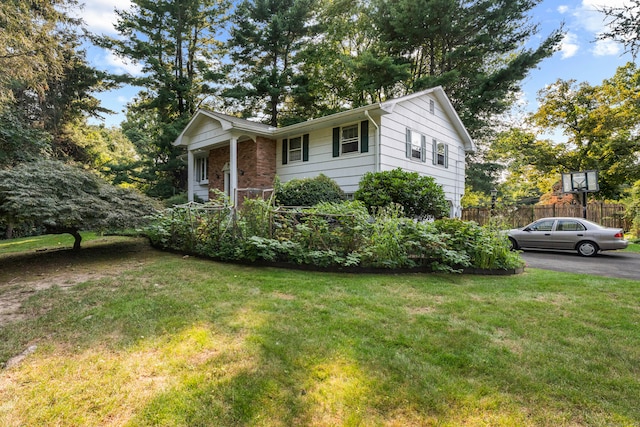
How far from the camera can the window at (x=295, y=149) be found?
12.1 meters

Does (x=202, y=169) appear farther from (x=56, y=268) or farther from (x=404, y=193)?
(x=404, y=193)

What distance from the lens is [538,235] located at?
1009 cm

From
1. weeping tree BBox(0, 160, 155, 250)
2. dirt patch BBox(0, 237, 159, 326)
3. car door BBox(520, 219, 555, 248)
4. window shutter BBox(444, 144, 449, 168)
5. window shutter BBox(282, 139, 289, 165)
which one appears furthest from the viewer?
window shutter BBox(444, 144, 449, 168)

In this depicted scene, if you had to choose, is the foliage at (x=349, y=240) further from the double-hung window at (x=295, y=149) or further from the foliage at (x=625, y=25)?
the double-hung window at (x=295, y=149)

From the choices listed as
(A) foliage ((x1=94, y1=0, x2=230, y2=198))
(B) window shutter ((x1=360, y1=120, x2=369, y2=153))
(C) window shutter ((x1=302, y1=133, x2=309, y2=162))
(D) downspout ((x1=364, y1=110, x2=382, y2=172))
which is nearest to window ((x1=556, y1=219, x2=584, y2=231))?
(D) downspout ((x1=364, y1=110, x2=382, y2=172))

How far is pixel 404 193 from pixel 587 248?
595cm

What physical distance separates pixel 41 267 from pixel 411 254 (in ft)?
22.8

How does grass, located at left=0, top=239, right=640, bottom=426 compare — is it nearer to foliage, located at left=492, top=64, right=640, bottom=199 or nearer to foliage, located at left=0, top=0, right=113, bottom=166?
foliage, located at left=0, top=0, right=113, bottom=166

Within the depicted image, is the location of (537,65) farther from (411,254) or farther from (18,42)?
(18,42)

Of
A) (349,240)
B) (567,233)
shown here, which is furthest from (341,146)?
(567,233)

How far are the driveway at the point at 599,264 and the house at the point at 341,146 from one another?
502cm

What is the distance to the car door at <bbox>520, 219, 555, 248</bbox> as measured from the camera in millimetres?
9945

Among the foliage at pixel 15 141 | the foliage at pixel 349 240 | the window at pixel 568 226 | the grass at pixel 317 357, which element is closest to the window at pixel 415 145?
the window at pixel 568 226

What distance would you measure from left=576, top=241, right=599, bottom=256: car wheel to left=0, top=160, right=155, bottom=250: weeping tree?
40.1ft
